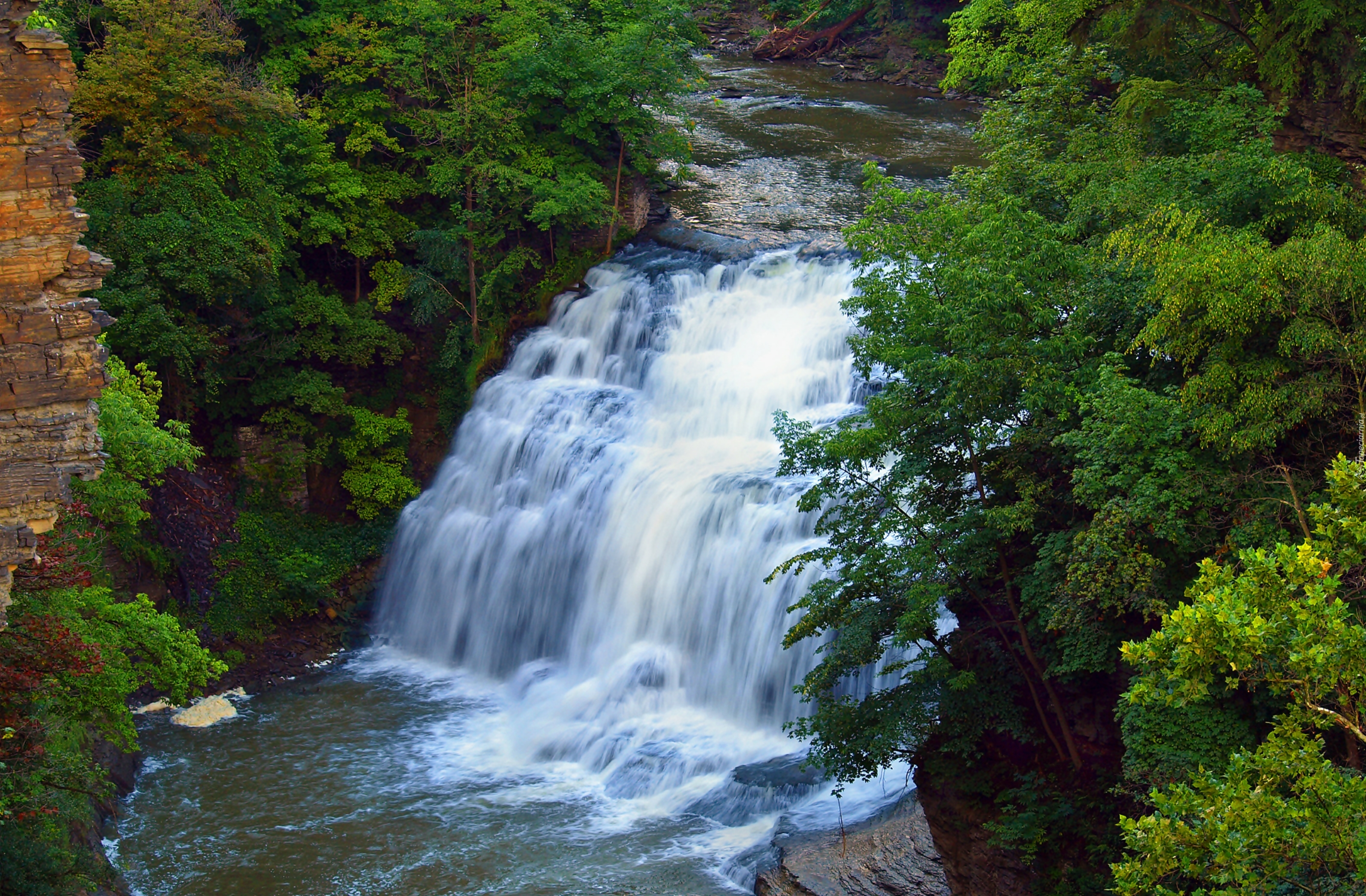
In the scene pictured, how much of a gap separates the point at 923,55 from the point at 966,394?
107 ft

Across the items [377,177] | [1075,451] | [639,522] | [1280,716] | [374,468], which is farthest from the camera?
[377,177]

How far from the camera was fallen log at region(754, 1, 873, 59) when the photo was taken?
46.1 metres

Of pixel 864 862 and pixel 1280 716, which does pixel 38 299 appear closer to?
pixel 1280 716

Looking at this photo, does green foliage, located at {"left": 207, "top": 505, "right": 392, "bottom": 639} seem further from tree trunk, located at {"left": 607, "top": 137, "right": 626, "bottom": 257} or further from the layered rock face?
the layered rock face

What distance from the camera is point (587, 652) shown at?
21.8 meters

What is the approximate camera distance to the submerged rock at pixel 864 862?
14.7 m

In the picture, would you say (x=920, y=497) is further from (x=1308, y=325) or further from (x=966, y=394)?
(x=1308, y=325)

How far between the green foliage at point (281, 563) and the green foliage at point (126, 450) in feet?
18.5

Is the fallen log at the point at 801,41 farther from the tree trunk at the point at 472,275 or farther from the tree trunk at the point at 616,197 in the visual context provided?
the tree trunk at the point at 472,275

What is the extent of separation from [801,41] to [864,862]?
37633mm

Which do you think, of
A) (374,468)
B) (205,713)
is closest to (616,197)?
(374,468)

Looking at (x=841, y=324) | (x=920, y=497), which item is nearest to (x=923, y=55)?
(x=841, y=324)

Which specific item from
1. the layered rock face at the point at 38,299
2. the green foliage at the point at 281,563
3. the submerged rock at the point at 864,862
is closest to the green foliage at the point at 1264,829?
the submerged rock at the point at 864,862

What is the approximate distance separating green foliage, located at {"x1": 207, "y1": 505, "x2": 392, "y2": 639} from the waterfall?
98 cm
